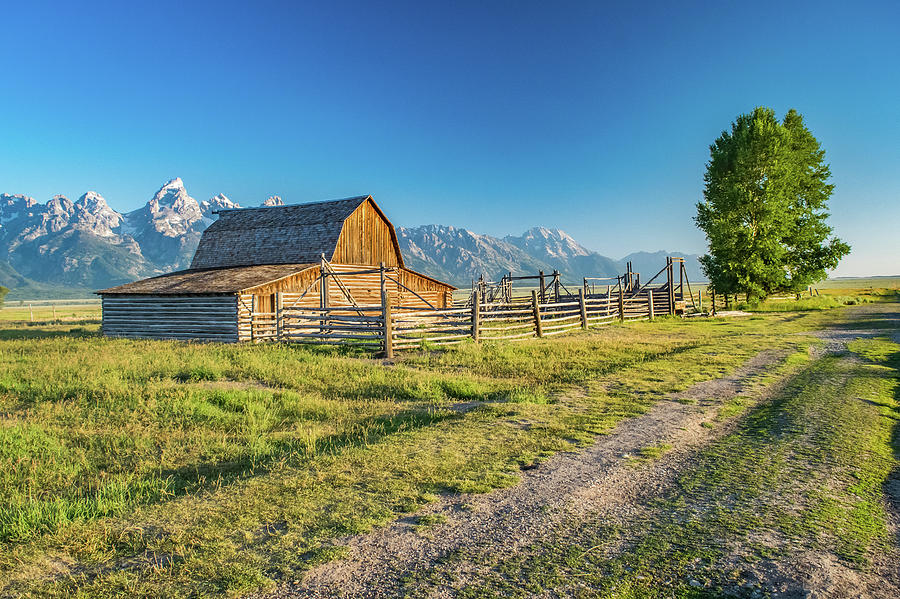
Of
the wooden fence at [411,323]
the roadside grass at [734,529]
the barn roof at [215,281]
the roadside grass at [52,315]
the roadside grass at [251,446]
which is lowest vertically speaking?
the roadside grass at [734,529]

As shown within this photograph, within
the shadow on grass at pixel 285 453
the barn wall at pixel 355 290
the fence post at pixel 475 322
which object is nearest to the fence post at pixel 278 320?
the barn wall at pixel 355 290

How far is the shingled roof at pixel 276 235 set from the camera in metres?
29.6

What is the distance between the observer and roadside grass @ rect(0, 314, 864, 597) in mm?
4059

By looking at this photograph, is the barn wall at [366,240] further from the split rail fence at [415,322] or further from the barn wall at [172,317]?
the barn wall at [172,317]

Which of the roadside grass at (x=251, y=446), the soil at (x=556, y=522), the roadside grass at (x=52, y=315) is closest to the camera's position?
the soil at (x=556, y=522)

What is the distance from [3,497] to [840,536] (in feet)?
27.6

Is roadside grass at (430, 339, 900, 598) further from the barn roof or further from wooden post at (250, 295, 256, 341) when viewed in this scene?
the barn roof

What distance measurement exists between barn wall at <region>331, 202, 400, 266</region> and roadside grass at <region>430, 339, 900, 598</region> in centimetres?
2558

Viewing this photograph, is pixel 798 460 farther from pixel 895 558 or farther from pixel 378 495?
pixel 378 495

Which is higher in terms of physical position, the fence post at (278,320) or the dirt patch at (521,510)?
the fence post at (278,320)

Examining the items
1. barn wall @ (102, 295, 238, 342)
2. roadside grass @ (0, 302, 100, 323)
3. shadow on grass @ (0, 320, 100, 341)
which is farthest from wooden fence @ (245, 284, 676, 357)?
roadside grass @ (0, 302, 100, 323)

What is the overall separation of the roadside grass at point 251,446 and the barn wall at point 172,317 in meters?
8.18

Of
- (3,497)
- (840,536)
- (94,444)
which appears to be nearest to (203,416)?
(94,444)

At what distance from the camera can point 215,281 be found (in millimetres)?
25984
